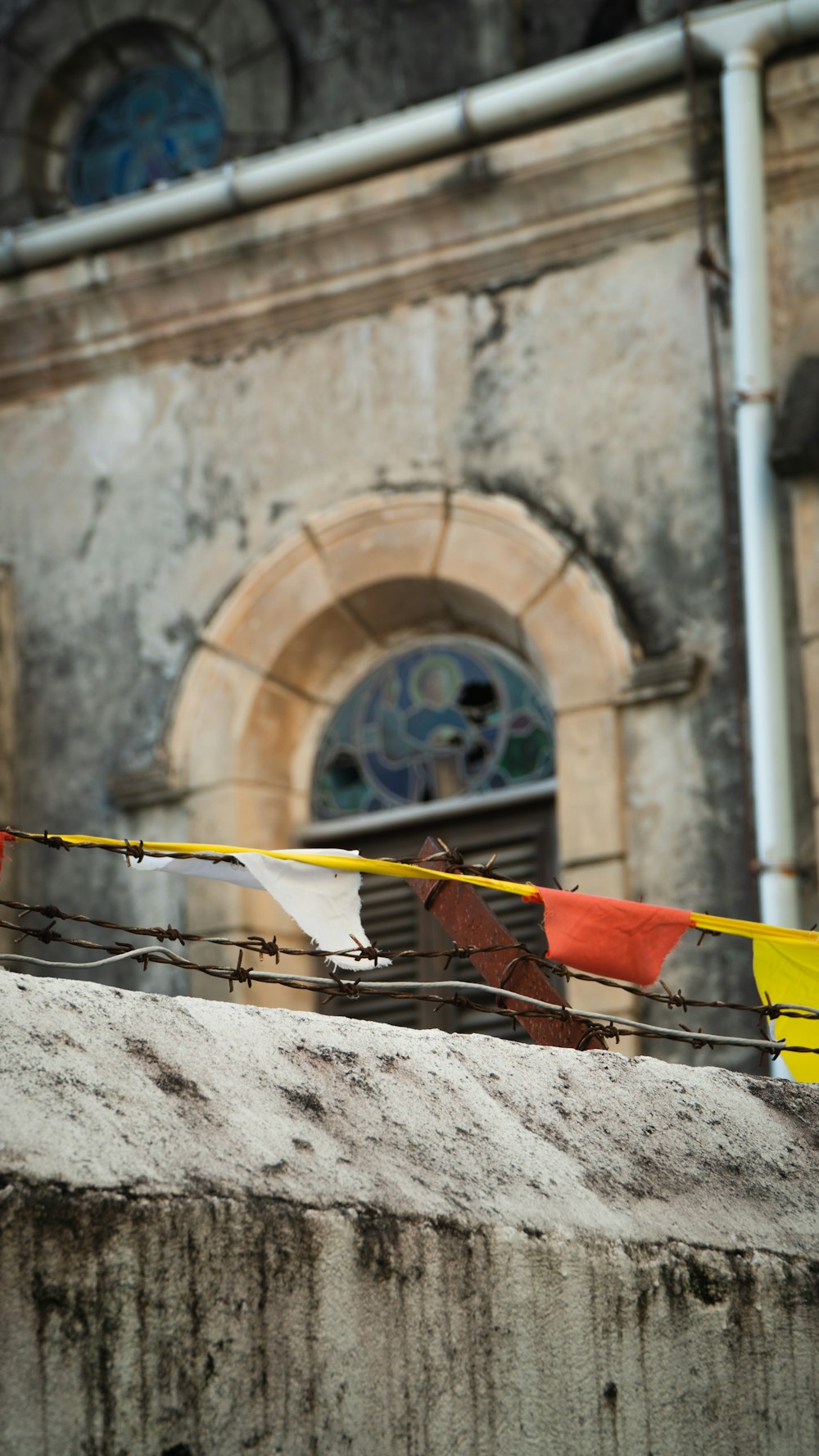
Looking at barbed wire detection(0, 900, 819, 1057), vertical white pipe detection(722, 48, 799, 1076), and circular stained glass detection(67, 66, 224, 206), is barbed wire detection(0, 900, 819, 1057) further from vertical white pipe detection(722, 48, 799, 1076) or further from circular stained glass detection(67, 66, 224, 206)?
circular stained glass detection(67, 66, 224, 206)

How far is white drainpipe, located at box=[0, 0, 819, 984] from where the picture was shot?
7176 mm

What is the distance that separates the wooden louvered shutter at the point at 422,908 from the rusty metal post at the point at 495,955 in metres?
3.74

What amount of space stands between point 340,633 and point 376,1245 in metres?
5.73

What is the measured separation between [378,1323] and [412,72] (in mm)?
6577

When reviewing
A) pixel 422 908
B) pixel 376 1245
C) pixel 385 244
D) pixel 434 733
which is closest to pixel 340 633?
pixel 434 733

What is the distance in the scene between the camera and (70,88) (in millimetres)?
9523

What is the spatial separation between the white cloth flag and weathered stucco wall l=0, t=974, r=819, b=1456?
1.49ft

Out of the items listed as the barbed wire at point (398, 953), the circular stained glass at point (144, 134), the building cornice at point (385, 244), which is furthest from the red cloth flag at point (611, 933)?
the circular stained glass at point (144, 134)

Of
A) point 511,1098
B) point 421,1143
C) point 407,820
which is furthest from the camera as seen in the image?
point 407,820

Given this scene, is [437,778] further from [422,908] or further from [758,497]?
[758,497]

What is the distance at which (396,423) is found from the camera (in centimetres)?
841

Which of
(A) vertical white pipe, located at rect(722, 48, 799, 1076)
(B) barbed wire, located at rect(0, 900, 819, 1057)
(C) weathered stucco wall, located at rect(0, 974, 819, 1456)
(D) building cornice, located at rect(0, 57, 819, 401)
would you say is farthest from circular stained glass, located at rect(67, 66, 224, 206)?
(C) weathered stucco wall, located at rect(0, 974, 819, 1456)

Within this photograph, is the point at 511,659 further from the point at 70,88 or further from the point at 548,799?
the point at 70,88

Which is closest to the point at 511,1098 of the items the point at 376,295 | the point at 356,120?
the point at 376,295
